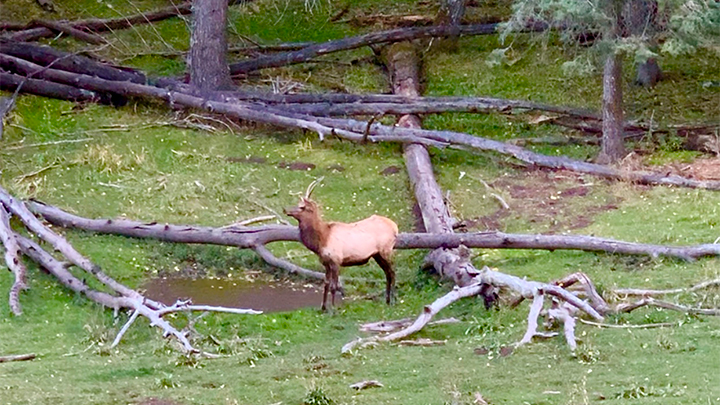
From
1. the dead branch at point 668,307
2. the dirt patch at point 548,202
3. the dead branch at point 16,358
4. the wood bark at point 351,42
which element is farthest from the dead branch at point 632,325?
the wood bark at point 351,42

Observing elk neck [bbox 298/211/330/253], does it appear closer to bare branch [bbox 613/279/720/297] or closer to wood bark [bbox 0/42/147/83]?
bare branch [bbox 613/279/720/297]

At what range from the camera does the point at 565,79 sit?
15820 mm

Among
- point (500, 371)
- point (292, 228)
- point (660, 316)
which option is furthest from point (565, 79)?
point (500, 371)

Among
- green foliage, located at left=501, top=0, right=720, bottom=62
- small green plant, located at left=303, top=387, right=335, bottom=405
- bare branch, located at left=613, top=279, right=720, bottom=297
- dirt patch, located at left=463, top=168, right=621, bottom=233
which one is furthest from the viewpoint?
green foliage, located at left=501, top=0, right=720, bottom=62

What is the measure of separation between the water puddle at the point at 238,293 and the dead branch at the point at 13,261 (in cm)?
105

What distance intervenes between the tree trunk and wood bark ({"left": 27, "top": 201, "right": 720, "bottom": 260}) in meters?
3.28

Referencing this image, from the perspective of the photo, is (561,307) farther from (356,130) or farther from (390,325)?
(356,130)

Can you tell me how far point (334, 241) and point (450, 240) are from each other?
1.27m

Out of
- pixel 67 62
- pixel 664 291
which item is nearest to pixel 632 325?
pixel 664 291

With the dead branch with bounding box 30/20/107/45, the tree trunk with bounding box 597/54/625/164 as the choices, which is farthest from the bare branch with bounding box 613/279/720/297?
the dead branch with bounding box 30/20/107/45

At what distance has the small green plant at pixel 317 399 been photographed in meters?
6.10

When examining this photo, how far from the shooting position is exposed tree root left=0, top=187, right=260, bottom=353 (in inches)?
316

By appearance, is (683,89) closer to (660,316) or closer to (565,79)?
(565,79)

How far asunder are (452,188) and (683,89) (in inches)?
183
